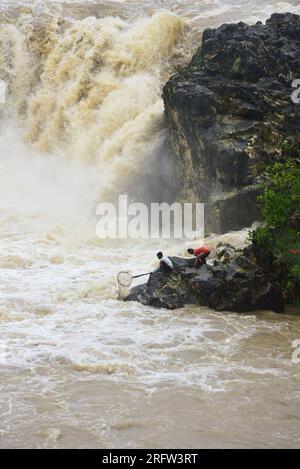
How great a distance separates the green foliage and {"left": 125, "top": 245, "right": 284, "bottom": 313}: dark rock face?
14.4 inches

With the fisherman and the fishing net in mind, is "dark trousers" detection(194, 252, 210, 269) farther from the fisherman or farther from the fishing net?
the fishing net

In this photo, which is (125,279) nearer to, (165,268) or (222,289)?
(165,268)

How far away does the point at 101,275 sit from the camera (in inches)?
564

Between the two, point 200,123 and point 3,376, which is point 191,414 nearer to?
point 3,376

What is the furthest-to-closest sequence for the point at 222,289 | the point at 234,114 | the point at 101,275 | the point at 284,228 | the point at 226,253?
the point at 234,114
the point at 101,275
the point at 226,253
the point at 284,228
the point at 222,289

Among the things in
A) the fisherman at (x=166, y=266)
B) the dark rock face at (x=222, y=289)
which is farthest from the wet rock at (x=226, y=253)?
the fisherman at (x=166, y=266)

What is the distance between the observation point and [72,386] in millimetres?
8422

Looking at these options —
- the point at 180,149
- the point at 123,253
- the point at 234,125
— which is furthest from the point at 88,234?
the point at 234,125

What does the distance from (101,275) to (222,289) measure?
355 cm

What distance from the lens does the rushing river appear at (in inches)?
296

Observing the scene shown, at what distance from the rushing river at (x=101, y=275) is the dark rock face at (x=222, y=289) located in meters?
0.35

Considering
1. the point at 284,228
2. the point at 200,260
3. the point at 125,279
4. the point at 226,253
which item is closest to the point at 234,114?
the point at 226,253

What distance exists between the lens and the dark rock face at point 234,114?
52.2 feet

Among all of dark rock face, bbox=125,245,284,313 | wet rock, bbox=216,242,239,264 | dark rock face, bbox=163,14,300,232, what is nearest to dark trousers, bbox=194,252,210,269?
dark rock face, bbox=125,245,284,313
